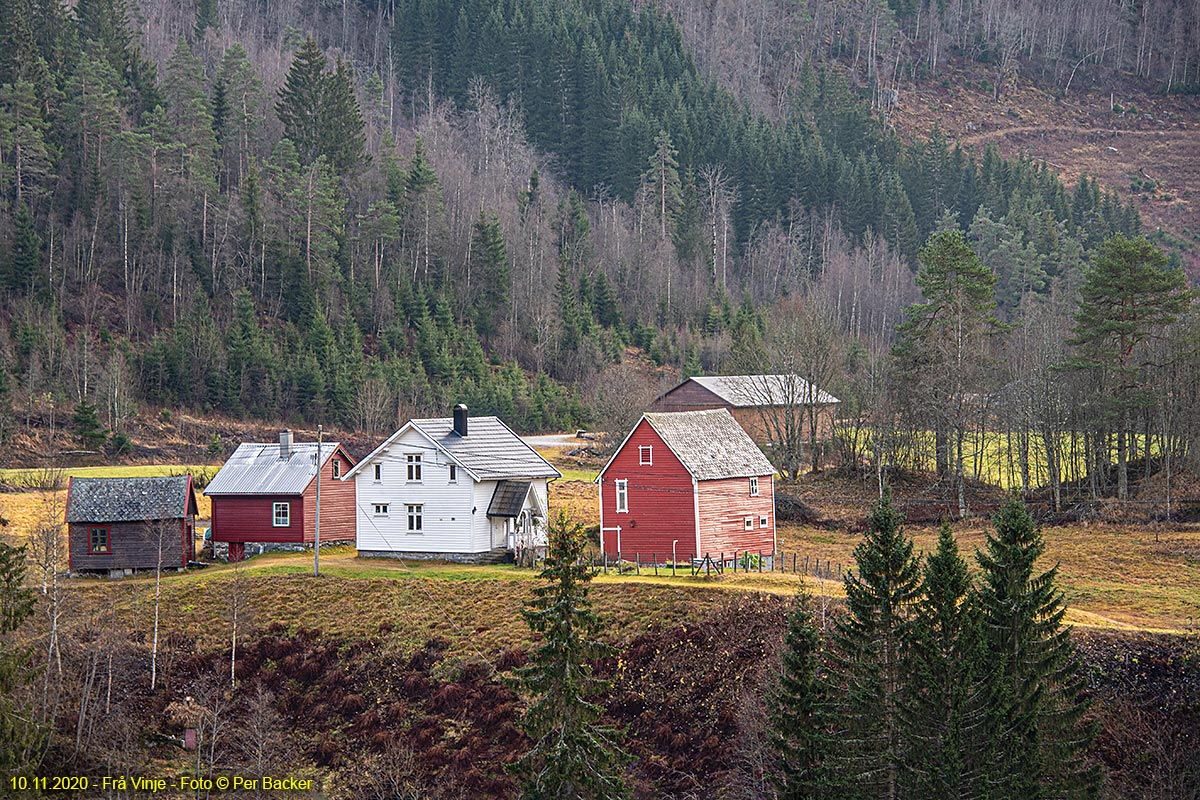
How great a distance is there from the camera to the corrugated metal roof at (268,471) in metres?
51.5

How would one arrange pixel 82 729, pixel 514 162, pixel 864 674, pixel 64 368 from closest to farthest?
1. pixel 864 674
2. pixel 82 729
3. pixel 64 368
4. pixel 514 162

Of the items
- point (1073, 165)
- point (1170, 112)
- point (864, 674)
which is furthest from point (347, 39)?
point (864, 674)

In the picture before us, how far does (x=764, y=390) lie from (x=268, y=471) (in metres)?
35.2

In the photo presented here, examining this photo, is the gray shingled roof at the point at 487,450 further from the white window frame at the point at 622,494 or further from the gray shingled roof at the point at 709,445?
the gray shingled roof at the point at 709,445

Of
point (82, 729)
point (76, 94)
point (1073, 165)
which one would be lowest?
point (82, 729)

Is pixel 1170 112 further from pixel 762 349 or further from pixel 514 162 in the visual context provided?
pixel 762 349

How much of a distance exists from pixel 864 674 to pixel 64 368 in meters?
61.3

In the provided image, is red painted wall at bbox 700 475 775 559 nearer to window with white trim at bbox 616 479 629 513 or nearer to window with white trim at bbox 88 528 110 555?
window with white trim at bbox 616 479 629 513

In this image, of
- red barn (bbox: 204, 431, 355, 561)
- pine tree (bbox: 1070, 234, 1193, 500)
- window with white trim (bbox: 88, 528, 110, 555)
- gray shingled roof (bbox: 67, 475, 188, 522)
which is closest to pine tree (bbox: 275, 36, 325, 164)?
red barn (bbox: 204, 431, 355, 561)

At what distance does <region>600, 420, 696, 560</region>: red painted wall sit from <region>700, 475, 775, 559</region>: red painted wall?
0.68 m

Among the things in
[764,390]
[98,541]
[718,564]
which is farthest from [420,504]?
[764,390]

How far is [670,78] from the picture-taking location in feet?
531

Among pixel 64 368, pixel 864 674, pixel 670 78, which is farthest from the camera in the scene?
pixel 670 78

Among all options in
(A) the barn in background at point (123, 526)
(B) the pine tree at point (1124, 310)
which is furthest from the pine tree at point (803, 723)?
(B) the pine tree at point (1124, 310)
